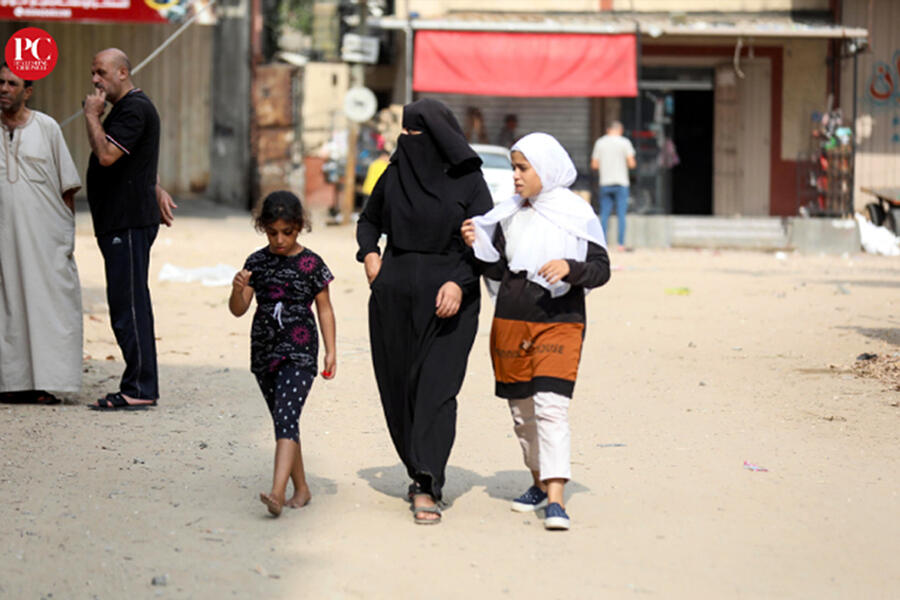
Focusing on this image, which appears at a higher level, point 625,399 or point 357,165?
point 357,165

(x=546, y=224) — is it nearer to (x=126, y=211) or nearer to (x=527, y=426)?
(x=527, y=426)

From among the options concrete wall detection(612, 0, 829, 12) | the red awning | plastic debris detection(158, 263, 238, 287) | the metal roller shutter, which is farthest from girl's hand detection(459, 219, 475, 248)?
concrete wall detection(612, 0, 829, 12)

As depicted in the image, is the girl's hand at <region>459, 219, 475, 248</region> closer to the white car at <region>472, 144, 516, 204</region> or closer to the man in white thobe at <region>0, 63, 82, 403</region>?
the man in white thobe at <region>0, 63, 82, 403</region>

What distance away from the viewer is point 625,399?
7391 millimetres

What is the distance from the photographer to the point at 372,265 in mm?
4969

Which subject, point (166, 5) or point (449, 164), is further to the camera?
point (166, 5)

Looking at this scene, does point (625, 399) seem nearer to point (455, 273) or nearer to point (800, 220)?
point (455, 273)

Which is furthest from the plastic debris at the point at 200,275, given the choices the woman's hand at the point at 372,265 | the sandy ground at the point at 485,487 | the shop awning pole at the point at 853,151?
the shop awning pole at the point at 853,151

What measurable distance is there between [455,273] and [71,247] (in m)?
2.96

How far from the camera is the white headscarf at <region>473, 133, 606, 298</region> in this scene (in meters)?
4.77

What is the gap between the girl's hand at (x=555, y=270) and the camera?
183 inches

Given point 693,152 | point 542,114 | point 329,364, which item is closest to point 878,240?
point 693,152

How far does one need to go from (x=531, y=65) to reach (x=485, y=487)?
14.0 meters

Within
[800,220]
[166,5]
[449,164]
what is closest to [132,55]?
[166,5]
